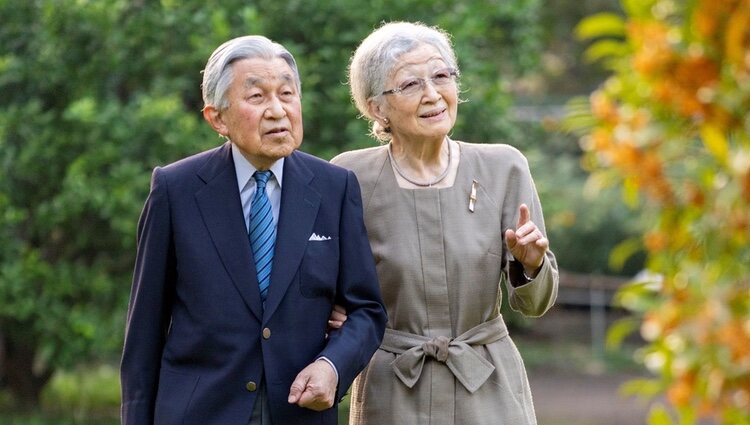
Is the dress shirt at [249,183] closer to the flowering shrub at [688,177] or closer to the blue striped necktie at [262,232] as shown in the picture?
the blue striped necktie at [262,232]

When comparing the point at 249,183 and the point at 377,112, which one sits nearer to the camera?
the point at 249,183

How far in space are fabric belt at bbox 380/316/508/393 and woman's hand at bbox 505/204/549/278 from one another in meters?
0.35

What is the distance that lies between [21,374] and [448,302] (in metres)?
6.42

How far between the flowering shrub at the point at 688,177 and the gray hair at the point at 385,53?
1.98 m

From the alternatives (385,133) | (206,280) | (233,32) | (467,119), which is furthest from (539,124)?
(206,280)

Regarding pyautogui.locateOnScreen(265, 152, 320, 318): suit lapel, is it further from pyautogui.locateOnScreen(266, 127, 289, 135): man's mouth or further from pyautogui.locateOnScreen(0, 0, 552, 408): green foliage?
pyautogui.locateOnScreen(0, 0, 552, 408): green foliage

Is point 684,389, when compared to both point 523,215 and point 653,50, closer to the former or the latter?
point 653,50

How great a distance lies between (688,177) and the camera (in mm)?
2223

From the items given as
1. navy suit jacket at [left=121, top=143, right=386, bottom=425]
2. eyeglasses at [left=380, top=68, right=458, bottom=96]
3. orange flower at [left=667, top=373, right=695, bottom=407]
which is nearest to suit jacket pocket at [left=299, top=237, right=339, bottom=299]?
navy suit jacket at [left=121, top=143, right=386, bottom=425]

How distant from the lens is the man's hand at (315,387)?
373cm

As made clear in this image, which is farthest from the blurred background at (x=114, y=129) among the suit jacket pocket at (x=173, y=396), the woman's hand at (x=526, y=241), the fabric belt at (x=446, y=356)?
the suit jacket pocket at (x=173, y=396)

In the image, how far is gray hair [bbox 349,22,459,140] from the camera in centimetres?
427

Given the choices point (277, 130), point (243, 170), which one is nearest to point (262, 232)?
point (243, 170)

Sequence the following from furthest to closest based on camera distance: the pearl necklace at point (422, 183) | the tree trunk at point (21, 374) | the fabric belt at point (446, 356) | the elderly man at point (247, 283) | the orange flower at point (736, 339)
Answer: the tree trunk at point (21, 374) → the pearl necklace at point (422, 183) → the fabric belt at point (446, 356) → the elderly man at point (247, 283) → the orange flower at point (736, 339)
